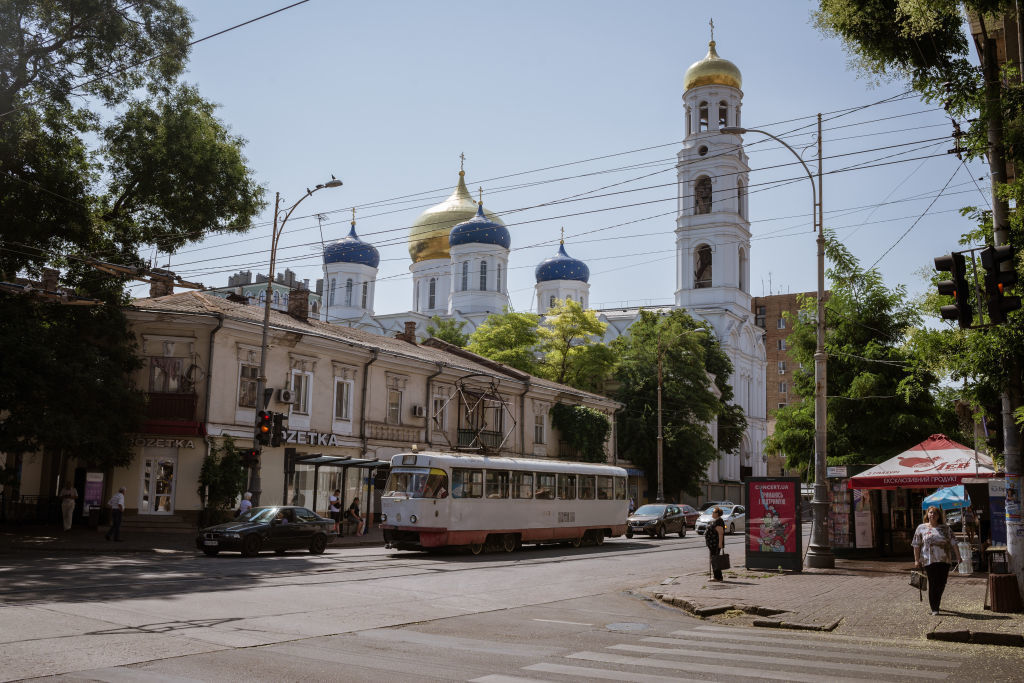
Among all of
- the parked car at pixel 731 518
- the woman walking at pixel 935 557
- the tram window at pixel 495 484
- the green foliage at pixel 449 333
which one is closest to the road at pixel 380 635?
the woman walking at pixel 935 557

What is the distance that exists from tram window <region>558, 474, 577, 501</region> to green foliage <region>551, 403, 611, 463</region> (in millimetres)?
17312

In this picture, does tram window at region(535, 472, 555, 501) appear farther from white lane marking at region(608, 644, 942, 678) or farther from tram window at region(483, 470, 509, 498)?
white lane marking at region(608, 644, 942, 678)

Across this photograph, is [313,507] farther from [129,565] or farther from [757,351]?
[757,351]

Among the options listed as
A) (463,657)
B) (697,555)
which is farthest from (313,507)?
(463,657)

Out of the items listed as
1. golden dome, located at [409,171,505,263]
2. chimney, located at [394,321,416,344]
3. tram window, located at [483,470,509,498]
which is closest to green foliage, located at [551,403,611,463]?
chimney, located at [394,321,416,344]

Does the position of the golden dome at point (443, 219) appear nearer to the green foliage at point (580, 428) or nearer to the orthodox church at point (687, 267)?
the orthodox church at point (687, 267)

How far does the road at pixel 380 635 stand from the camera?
27.4ft

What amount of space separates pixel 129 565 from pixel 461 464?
910 centimetres

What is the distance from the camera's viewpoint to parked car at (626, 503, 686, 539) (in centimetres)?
3753

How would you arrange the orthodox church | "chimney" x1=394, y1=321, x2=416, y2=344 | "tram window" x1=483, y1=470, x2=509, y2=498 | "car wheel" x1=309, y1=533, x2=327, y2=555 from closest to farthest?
"car wheel" x1=309, y1=533, x2=327, y2=555
"tram window" x1=483, y1=470, x2=509, y2=498
"chimney" x1=394, y1=321, x2=416, y2=344
the orthodox church

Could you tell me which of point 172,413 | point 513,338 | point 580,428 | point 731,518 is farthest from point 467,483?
point 513,338

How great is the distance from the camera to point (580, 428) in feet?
154

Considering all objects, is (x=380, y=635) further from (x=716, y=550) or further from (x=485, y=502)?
(x=485, y=502)

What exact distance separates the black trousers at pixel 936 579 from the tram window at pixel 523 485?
1470cm
